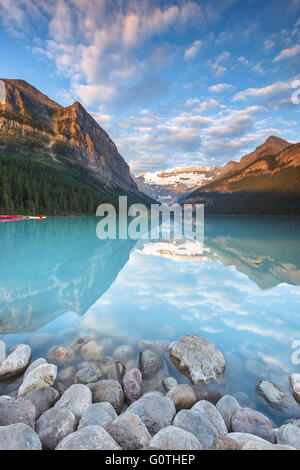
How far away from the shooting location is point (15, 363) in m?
6.44

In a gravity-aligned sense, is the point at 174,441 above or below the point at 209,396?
above

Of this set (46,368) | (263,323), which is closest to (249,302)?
(263,323)

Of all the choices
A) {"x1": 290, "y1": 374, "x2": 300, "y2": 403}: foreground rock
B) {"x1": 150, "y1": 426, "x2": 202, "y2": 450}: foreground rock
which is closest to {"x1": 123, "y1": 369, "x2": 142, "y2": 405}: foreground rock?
{"x1": 150, "y1": 426, "x2": 202, "y2": 450}: foreground rock

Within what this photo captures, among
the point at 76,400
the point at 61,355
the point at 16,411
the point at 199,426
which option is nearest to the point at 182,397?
the point at 199,426

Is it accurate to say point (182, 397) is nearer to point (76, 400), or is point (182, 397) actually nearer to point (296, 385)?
point (76, 400)

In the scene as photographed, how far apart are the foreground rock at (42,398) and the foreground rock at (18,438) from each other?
4.62 feet

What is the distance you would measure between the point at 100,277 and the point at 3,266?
30.7 ft

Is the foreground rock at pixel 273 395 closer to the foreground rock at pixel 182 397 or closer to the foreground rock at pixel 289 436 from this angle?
the foreground rock at pixel 289 436

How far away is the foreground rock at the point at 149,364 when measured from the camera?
6.57m

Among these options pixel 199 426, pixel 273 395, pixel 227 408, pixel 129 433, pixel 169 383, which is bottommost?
pixel 273 395

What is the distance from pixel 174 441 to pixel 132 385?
2.52 meters

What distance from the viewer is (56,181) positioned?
399 ft

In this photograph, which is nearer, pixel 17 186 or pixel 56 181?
pixel 17 186

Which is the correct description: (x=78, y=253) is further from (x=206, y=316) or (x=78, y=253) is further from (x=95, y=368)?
(x=95, y=368)
